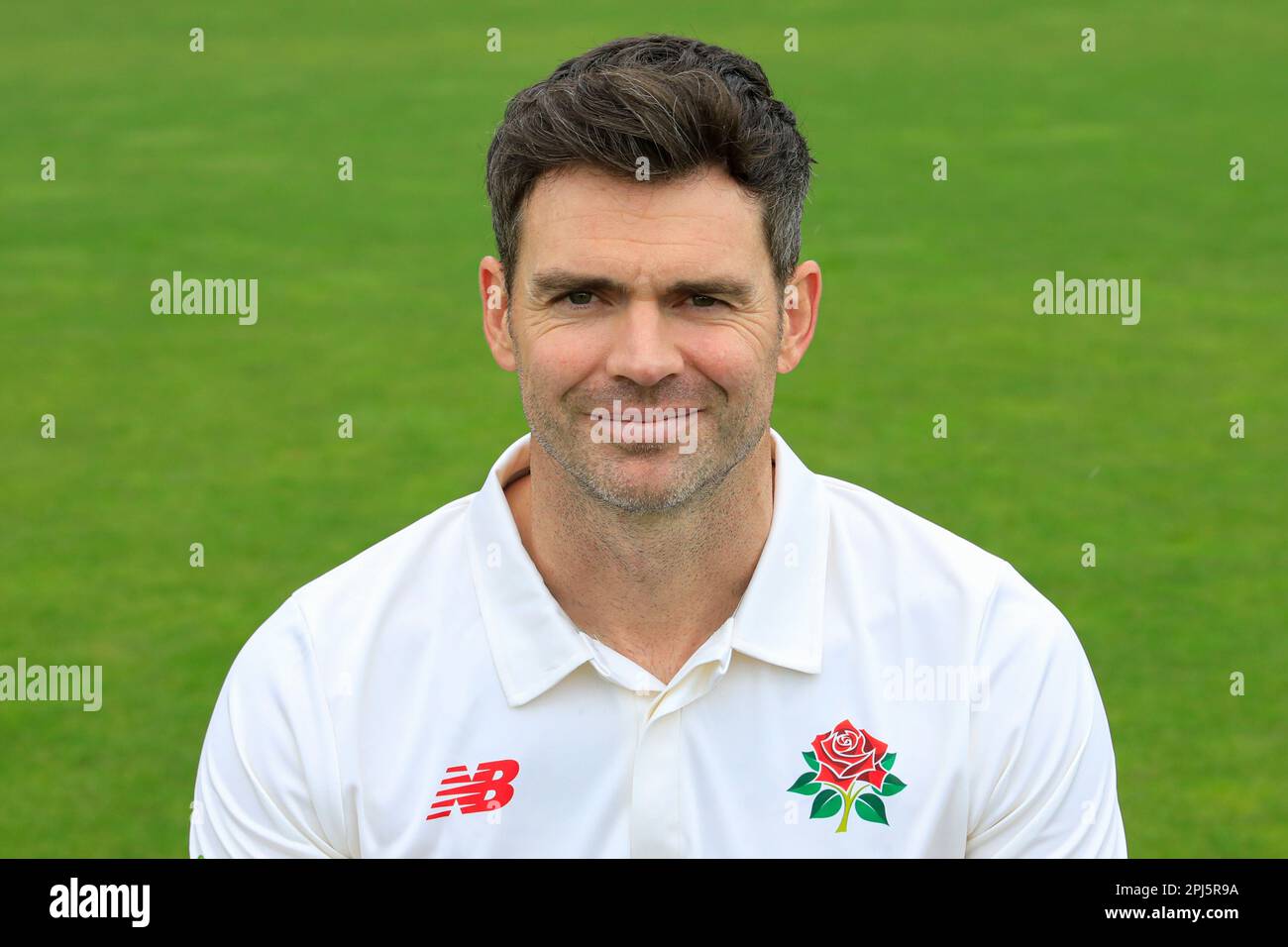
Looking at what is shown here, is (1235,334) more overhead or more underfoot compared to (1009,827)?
more overhead

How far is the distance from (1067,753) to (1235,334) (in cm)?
914

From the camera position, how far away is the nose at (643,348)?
319 centimetres

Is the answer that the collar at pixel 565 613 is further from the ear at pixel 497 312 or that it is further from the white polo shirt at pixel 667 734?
the ear at pixel 497 312

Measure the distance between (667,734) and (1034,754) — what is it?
26.1 inches

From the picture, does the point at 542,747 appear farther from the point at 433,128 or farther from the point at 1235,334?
the point at 433,128

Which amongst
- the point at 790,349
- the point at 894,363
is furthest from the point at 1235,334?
the point at 790,349

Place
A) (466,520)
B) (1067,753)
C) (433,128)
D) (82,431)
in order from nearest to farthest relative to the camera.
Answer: (1067,753)
(466,520)
(82,431)
(433,128)

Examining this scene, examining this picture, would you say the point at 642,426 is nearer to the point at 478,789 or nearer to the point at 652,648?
the point at 652,648

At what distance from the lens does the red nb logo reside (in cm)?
324

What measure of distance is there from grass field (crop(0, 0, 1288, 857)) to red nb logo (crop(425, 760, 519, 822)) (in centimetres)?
386

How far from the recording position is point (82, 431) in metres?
10.9

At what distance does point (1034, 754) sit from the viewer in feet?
10.8
